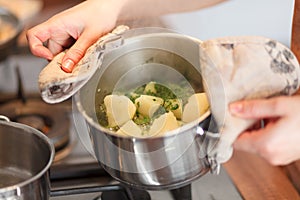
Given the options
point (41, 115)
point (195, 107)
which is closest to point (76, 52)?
point (195, 107)

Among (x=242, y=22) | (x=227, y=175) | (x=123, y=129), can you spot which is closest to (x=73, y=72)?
(x=123, y=129)

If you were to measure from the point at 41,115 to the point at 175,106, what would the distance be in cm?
45

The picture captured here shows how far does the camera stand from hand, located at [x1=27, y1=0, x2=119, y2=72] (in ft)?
2.69

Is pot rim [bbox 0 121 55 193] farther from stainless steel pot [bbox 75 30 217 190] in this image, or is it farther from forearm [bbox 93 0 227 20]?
forearm [bbox 93 0 227 20]

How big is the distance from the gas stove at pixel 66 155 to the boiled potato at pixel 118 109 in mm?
140

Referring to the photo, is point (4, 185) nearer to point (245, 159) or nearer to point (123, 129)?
point (123, 129)

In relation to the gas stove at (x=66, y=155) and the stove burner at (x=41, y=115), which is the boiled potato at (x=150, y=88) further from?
the stove burner at (x=41, y=115)

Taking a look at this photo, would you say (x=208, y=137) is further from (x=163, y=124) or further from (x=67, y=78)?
(x=67, y=78)

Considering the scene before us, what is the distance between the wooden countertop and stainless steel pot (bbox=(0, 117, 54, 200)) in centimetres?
32

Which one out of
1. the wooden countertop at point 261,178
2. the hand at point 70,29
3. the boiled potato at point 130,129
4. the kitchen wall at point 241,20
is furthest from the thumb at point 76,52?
the kitchen wall at point 241,20

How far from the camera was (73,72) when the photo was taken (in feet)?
2.29

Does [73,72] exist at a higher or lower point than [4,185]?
higher

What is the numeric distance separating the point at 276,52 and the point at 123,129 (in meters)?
0.20

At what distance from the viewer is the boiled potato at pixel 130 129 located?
0.68 m
